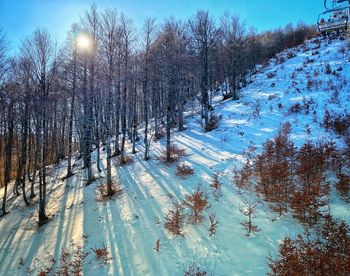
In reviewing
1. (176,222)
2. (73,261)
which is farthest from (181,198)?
(73,261)

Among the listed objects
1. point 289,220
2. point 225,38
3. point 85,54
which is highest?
point 225,38

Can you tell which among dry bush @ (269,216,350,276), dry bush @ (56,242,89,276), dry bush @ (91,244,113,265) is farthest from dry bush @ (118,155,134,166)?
dry bush @ (269,216,350,276)

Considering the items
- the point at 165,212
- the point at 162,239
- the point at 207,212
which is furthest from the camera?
the point at 165,212

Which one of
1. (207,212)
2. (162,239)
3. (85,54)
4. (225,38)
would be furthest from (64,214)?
(225,38)

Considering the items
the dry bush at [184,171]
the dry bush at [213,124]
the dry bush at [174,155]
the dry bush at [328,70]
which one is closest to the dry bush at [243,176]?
the dry bush at [184,171]

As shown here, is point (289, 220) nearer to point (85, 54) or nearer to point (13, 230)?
point (13, 230)

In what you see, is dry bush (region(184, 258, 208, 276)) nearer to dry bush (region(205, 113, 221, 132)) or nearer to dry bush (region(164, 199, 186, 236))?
dry bush (region(164, 199, 186, 236))
